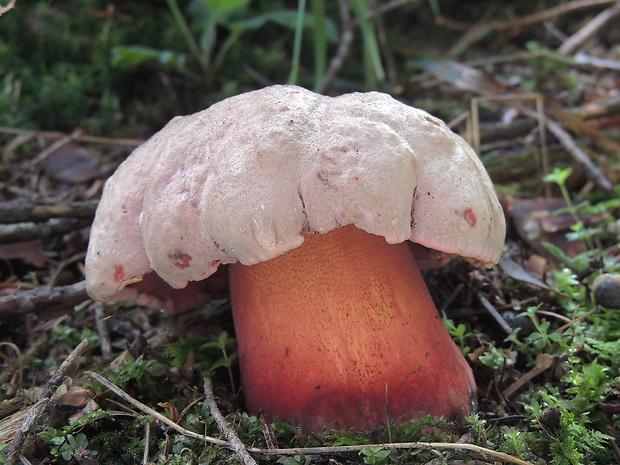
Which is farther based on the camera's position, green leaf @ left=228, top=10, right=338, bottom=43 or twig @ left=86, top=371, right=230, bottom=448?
green leaf @ left=228, top=10, right=338, bottom=43

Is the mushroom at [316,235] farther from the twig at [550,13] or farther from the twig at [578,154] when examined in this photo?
the twig at [550,13]

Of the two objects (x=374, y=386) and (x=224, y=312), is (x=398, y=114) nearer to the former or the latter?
(x=374, y=386)

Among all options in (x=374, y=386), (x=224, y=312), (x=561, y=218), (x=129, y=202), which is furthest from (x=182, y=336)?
(x=561, y=218)

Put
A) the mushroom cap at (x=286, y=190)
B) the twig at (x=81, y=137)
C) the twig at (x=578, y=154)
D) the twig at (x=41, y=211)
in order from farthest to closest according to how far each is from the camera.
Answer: the twig at (x=81, y=137)
the twig at (x=578, y=154)
the twig at (x=41, y=211)
the mushroom cap at (x=286, y=190)

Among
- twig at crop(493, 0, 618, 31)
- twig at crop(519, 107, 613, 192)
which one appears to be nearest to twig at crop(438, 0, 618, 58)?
twig at crop(493, 0, 618, 31)

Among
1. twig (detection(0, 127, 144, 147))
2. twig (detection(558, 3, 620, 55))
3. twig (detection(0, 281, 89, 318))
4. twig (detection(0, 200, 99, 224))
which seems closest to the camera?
twig (detection(0, 281, 89, 318))

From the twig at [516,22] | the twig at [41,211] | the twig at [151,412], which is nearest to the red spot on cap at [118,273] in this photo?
the twig at [151,412]

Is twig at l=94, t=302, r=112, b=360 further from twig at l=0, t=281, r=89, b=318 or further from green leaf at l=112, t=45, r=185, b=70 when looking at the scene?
green leaf at l=112, t=45, r=185, b=70

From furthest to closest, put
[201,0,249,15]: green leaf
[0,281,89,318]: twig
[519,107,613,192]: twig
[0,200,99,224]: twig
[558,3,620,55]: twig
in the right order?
1. [558,3,620,55]: twig
2. [201,0,249,15]: green leaf
3. [519,107,613,192]: twig
4. [0,200,99,224]: twig
5. [0,281,89,318]: twig
